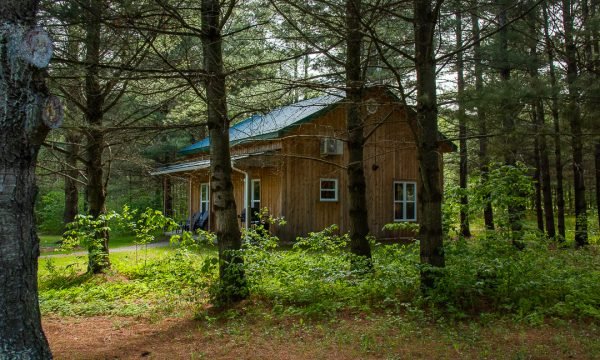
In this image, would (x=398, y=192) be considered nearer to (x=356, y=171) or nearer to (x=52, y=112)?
(x=356, y=171)

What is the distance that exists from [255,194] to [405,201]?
5866 millimetres

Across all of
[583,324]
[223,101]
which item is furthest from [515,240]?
[223,101]

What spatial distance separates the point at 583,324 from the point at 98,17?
6.52 meters

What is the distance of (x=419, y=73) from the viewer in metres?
5.88

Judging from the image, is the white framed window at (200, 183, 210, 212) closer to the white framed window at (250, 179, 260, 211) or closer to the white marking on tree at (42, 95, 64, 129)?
the white framed window at (250, 179, 260, 211)

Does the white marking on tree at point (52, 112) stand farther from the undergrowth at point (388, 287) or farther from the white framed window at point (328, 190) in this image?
the white framed window at point (328, 190)

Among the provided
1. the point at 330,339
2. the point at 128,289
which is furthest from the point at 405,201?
the point at 330,339

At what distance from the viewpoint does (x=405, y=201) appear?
18406 millimetres

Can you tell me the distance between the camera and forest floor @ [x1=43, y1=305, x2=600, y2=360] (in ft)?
14.8

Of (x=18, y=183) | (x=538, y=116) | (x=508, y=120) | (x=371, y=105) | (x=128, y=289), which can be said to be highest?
(x=538, y=116)

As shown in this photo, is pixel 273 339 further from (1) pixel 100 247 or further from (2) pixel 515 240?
(1) pixel 100 247

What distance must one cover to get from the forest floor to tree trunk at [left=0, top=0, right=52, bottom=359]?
6.32 ft

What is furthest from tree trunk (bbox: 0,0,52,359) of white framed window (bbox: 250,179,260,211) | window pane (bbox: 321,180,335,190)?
white framed window (bbox: 250,179,260,211)

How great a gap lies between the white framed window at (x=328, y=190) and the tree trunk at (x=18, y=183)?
1347cm
